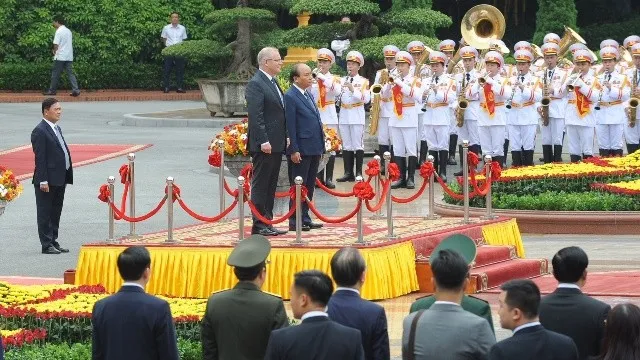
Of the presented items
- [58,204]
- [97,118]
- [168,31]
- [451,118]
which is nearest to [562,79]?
[451,118]

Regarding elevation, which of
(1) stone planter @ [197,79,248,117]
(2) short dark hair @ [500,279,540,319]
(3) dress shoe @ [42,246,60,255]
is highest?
(1) stone planter @ [197,79,248,117]

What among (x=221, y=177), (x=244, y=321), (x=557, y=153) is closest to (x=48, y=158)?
(x=221, y=177)

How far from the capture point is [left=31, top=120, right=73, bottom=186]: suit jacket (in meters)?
17.8

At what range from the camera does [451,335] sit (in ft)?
27.3

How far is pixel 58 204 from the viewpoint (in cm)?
1808

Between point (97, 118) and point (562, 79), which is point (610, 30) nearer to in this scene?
point (97, 118)

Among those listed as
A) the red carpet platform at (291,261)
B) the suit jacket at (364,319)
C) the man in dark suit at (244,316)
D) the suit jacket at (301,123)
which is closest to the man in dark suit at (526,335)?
the suit jacket at (364,319)

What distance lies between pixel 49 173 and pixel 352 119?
775 cm

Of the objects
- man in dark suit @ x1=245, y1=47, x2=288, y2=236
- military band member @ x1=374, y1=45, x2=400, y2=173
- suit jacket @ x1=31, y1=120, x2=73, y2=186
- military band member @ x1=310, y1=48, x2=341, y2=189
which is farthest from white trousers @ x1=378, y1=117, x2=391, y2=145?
man in dark suit @ x1=245, y1=47, x2=288, y2=236

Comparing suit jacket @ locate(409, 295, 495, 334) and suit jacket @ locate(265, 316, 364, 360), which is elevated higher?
suit jacket @ locate(409, 295, 495, 334)

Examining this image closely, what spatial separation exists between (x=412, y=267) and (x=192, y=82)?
27781 mm

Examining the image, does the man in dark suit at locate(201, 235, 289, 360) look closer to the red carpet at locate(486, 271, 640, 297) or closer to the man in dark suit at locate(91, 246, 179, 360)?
the man in dark suit at locate(91, 246, 179, 360)

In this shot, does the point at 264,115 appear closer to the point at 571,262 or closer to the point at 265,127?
the point at 265,127

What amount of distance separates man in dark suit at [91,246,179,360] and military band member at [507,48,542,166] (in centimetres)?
1653
